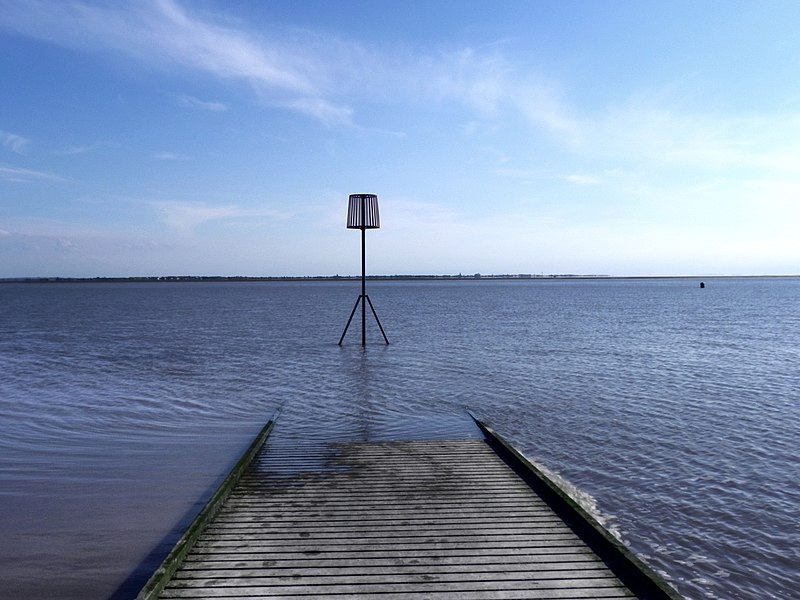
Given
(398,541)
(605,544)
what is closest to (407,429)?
(398,541)

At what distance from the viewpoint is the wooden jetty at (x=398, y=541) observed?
603 cm

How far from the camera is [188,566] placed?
6.48m

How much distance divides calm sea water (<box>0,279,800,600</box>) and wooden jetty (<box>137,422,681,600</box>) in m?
1.49

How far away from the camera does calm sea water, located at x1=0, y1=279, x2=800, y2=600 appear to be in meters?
8.62

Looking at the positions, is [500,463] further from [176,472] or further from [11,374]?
[11,374]

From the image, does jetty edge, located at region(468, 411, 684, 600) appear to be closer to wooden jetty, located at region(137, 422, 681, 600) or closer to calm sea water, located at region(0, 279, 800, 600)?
wooden jetty, located at region(137, 422, 681, 600)

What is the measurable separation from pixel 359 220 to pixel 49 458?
18.9 m

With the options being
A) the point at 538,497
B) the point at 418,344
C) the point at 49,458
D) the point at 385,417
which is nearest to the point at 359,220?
the point at 418,344

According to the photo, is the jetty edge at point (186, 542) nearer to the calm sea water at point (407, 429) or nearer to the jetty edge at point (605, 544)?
→ the calm sea water at point (407, 429)

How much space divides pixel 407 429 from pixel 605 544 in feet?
27.4

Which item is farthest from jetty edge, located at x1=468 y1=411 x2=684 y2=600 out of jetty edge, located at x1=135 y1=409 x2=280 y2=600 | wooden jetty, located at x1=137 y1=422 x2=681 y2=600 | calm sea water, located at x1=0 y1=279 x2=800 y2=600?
jetty edge, located at x1=135 y1=409 x2=280 y2=600

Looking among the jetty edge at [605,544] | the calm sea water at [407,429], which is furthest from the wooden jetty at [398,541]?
the calm sea water at [407,429]

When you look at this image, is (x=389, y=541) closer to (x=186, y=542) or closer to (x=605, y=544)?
(x=186, y=542)

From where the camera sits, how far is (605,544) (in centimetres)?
678
